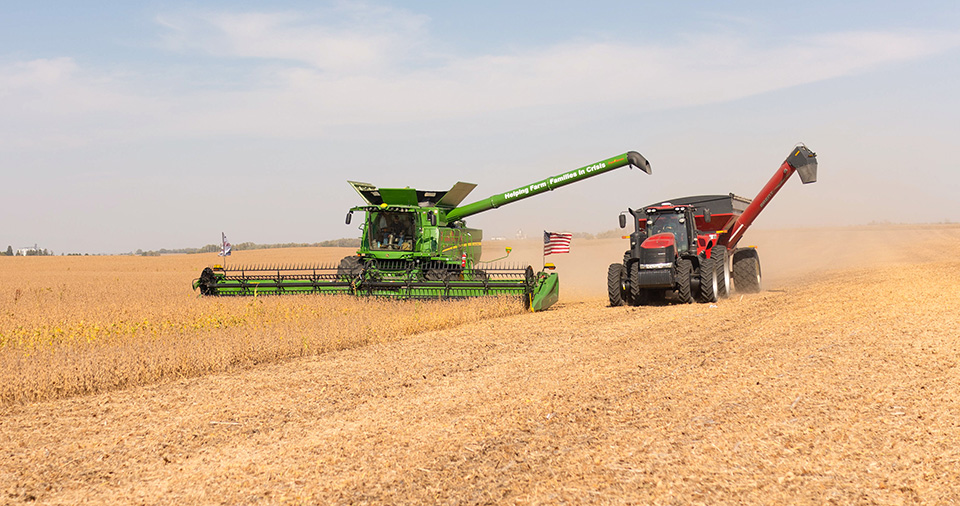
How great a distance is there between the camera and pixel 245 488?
421 cm

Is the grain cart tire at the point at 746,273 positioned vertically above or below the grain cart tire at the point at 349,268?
below

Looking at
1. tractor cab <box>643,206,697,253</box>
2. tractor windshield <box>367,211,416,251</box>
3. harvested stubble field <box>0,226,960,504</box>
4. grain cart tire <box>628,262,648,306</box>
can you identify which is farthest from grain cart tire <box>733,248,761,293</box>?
tractor windshield <box>367,211,416,251</box>

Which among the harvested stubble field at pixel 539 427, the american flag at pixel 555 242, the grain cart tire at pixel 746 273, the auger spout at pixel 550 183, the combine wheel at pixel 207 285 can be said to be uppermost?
the auger spout at pixel 550 183

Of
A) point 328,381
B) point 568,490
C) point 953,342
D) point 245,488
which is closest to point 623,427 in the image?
point 568,490

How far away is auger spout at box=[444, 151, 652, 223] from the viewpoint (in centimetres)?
1510

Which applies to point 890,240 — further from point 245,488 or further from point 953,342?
point 245,488

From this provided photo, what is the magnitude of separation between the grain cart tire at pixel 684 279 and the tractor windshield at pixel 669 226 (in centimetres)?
63

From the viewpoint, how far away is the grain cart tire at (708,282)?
544 inches

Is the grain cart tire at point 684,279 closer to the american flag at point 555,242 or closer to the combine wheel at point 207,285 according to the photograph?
the american flag at point 555,242

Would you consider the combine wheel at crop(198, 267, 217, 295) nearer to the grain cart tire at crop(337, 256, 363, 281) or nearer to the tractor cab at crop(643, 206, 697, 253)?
the grain cart tire at crop(337, 256, 363, 281)

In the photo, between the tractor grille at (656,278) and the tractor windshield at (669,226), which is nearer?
the tractor grille at (656,278)

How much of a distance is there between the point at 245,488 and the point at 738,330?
24.7 ft

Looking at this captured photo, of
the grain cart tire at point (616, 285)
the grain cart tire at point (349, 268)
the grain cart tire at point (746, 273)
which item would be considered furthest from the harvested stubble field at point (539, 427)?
the grain cart tire at point (746, 273)

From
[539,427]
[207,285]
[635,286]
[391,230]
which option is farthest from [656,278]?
[207,285]
